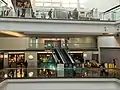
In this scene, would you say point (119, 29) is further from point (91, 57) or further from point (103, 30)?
point (91, 57)

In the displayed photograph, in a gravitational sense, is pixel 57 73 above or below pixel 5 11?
below

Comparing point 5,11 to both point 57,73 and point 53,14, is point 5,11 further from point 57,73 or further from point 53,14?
point 57,73

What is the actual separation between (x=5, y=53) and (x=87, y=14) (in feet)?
29.3

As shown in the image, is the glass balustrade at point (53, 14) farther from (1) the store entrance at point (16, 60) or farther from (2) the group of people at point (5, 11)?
(1) the store entrance at point (16, 60)

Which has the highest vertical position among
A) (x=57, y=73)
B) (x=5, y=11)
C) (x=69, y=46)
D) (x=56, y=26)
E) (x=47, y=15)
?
(x=5, y=11)

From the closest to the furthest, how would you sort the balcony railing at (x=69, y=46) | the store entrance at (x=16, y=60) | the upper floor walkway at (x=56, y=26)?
the upper floor walkway at (x=56, y=26)
the store entrance at (x=16, y=60)
the balcony railing at (x=69, y=46)

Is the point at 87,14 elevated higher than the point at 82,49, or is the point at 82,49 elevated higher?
the point at 87,14

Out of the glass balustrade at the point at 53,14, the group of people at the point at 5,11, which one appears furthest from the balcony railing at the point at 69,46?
the group of people at the point at 5,11

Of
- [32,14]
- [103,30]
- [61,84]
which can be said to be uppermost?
[32,14]

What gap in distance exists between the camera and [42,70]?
13836 mm

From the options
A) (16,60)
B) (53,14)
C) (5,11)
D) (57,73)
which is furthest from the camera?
(16,60)

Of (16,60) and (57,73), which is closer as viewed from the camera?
(57,73)

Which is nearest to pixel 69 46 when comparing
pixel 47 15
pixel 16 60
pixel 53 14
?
pixel 16 60

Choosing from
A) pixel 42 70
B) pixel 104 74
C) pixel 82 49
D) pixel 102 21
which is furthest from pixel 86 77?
pixel 82 49
